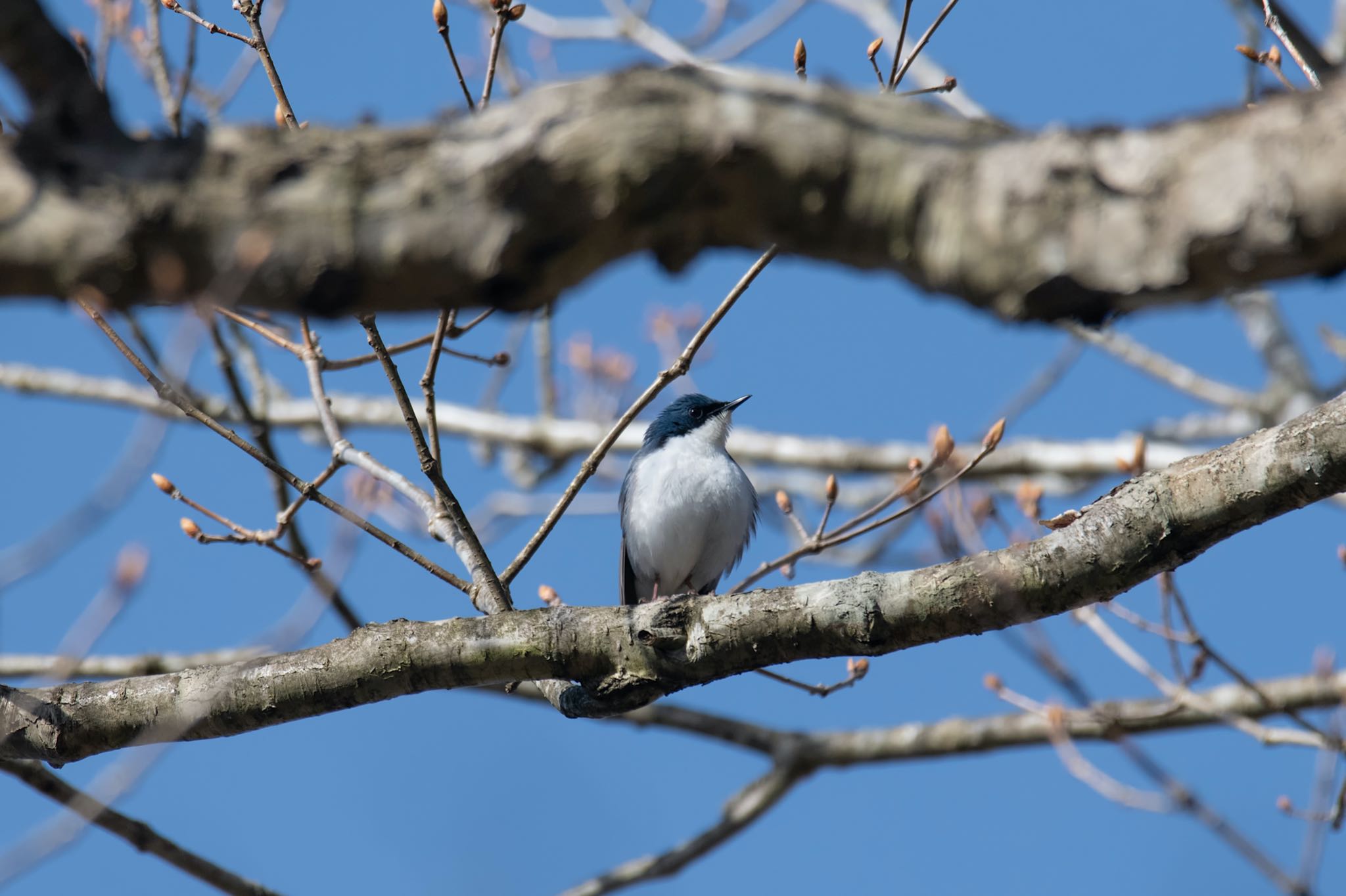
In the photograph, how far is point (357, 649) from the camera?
11.6 ft

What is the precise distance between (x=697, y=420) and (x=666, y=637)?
4718 millimetres

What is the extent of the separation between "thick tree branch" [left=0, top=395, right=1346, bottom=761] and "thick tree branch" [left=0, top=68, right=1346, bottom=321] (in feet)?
6.10

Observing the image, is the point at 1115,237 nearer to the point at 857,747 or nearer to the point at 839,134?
the point at 839,134

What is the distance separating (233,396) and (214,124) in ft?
13.9

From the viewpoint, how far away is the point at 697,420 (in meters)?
8.13

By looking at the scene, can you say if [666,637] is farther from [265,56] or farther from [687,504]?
[687,504]

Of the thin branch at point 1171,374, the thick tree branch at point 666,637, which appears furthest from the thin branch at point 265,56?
the thin branch at point 1171,374

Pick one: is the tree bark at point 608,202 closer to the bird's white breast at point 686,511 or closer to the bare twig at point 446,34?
the bare twig at point 446,34

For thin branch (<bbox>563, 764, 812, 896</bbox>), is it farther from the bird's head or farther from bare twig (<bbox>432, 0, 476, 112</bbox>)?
bare twig (<bbox>432, 0, 476, 112</bbox>)

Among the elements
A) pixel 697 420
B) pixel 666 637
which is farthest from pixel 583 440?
pixel 666 637

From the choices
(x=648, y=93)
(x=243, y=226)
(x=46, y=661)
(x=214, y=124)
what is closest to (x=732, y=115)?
(x=648, y=93)

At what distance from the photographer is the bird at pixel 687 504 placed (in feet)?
24.6

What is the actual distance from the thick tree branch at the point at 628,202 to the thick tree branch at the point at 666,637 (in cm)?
186

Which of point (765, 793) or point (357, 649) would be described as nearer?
point (357, 649)
